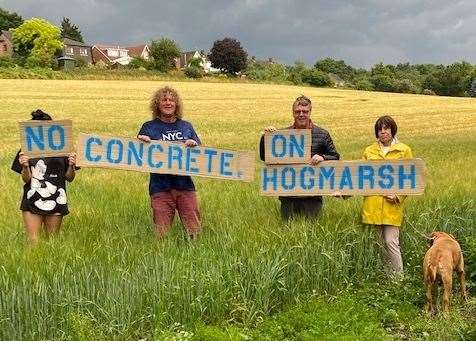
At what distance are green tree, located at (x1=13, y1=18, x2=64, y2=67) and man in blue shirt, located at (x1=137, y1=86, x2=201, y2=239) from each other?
7892 cm

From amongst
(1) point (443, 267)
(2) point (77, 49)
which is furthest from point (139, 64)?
(1) point (443, 267)

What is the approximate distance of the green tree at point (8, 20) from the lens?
107 meters

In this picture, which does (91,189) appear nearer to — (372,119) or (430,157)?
(430,157)

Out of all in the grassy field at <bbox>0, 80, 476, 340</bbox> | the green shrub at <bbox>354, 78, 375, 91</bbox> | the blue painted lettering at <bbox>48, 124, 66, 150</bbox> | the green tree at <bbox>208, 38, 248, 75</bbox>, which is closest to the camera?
the grassy field at <bbox>0, 80, 476, 340</bbox>

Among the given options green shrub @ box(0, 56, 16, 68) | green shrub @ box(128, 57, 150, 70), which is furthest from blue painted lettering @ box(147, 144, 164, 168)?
green shrub @ box(128, 57, 150, 70)

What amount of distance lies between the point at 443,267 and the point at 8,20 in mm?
114867

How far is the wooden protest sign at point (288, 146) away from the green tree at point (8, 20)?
111887mm

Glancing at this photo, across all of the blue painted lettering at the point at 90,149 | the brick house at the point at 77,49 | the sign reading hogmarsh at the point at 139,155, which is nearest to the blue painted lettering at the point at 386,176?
the sign reading hogmarsh at the point at 139,155

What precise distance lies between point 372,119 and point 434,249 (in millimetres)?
28587

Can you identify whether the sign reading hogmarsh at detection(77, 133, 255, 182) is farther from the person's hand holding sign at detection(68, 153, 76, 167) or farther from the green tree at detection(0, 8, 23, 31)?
the green tree at detection(0, 8, 23, 31)

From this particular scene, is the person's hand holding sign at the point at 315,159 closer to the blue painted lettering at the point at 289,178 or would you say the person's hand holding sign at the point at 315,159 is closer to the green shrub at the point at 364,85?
the blue painted lettering at the point at 289,178

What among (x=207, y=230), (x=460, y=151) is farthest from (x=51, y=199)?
(x=460, y=151)

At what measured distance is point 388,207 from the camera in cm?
591

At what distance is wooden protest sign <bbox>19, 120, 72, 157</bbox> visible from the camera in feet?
18.3
